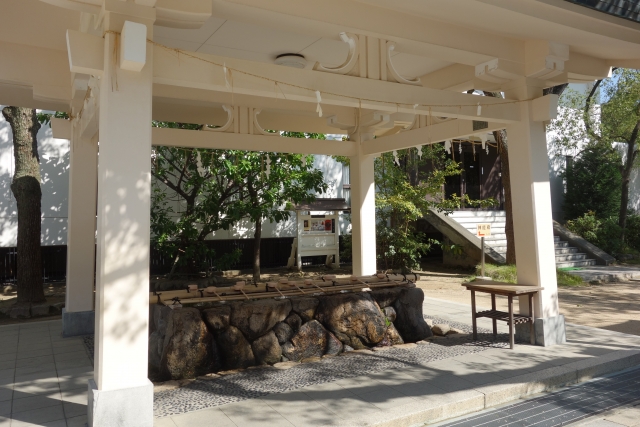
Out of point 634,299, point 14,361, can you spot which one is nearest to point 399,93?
point 14,361

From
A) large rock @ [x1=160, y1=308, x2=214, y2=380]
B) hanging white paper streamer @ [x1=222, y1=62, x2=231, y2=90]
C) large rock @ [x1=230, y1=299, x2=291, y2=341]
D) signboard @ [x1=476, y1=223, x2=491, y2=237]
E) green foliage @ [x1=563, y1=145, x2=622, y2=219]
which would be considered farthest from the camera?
green foliage @ [x1=563, y1=145, x2=622, y2=219]

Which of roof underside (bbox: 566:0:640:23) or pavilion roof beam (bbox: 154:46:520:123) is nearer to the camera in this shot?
pavilion roof beam (bbox: 154:46:520:123)

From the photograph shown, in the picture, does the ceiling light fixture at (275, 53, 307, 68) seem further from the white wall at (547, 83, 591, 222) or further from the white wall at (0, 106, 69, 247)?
the white wall at (547, 83, 591, 222)

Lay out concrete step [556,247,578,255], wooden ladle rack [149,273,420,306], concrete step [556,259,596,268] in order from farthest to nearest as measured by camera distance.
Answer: concrete step [556,247,578,255] → concrete step [556,259,596,268] → wooden ladle rack [149,273,420,306]

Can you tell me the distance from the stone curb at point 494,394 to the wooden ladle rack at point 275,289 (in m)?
2.27

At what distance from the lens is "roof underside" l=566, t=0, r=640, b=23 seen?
17.1 feet

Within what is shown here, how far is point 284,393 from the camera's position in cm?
457

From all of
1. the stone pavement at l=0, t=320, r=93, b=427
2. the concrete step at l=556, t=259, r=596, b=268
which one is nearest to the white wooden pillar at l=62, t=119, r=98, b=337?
the stone pavement at l=0, t=320, r=93, b=427

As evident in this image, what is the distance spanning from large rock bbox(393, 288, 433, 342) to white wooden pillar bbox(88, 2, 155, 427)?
3711mm

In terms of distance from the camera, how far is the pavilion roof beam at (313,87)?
418cm

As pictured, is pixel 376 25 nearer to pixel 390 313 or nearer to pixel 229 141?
pixel 229 141

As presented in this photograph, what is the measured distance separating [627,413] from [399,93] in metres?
3.84

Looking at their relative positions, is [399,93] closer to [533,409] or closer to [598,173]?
[533,409]

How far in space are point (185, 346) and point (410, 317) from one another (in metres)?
3.09
